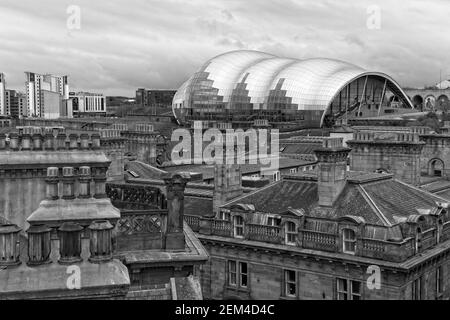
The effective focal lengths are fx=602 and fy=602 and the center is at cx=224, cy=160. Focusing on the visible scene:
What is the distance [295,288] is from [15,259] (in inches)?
868

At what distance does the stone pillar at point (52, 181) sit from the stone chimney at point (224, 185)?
23.1m

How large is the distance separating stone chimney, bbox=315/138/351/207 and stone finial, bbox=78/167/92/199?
19805mm

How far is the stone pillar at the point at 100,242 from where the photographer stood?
978 cm

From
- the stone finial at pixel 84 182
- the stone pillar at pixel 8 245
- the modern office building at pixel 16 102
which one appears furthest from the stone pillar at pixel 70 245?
the modern office building at pixel 16 102

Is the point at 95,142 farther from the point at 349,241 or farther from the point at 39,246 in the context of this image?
the point at 349,241

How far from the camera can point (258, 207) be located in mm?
33250

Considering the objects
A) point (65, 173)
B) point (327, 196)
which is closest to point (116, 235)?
point (65, 173)

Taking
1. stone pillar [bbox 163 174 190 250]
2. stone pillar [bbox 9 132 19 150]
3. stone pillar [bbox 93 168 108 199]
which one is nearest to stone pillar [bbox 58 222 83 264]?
stone pillar [bbox 93 168 108 199]

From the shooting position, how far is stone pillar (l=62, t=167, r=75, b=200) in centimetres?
1159

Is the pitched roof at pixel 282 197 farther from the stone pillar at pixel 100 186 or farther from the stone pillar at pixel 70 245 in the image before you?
the stone pillar at pixel 70 245

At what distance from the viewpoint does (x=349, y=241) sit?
28.5 meters

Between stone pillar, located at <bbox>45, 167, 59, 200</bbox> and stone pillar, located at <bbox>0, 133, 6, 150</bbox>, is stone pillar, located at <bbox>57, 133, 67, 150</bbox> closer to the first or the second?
stone pillar, located at <bbox>0, 133, 6, 150</bbox>

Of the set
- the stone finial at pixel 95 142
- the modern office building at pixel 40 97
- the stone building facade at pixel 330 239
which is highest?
the modern office building at pixel 40 97

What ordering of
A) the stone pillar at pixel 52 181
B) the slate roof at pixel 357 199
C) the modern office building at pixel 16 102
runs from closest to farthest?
the stone pillar at pixel 52 181, the slate roof at pixel 357 199, the modern office building at pixel 16 102
